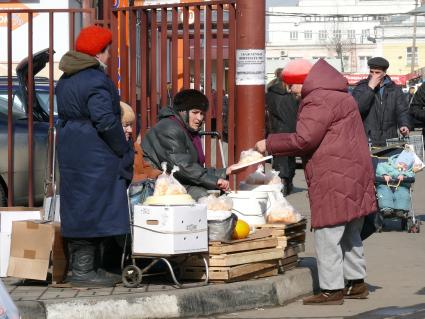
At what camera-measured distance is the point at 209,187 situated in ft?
29.5

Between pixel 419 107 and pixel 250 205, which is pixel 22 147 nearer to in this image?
pixel 250 205

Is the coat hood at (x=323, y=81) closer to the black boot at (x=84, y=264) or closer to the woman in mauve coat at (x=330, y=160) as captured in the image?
the woman in mauve coat at (x=330, y=160)

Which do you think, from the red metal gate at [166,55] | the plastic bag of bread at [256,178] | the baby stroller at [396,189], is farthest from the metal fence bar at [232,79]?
the baby stroller at [396,189]

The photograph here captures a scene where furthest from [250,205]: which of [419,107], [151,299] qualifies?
[419,107]

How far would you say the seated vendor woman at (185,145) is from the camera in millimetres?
8945

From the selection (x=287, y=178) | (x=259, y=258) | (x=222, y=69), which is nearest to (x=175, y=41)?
(x=222, y=69)

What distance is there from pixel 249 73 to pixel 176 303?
2.73m

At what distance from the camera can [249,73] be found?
10.2 meters

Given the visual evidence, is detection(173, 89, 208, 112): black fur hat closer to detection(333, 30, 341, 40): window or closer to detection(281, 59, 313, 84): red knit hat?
detection(281, 59, 313, 84): red knit hat

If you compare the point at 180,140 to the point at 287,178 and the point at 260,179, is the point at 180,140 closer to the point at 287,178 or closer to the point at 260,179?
the point at 260,179

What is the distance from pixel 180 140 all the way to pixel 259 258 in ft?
3.59

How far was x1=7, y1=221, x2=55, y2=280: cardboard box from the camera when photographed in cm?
860

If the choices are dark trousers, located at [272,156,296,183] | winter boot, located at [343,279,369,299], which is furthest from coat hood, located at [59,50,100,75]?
dark trousers, located at [272,156,296,183]

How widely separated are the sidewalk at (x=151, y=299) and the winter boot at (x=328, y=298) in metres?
0.24
